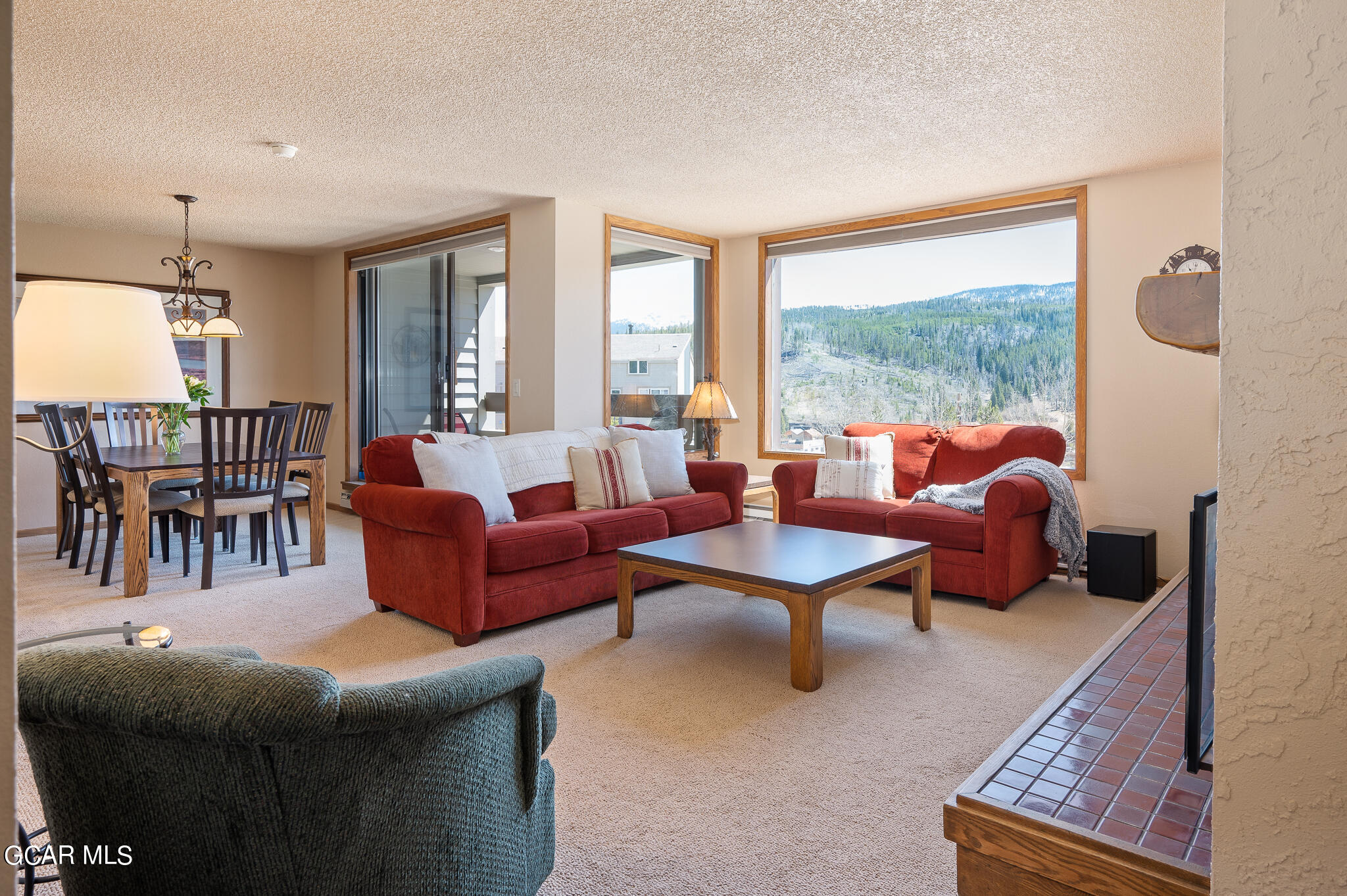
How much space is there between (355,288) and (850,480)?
499cm

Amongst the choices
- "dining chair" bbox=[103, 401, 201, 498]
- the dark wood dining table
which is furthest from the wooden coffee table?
"dining chair" bbox=[103, 401, 201, 498]

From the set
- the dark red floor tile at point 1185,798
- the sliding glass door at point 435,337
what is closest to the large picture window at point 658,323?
the sliding glass door at point 435,337

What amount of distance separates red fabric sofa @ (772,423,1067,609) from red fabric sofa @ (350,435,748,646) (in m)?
1.00

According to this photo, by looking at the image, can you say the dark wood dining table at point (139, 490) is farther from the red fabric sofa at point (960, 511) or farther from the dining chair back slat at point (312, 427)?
the red fabric sofa at point (960, 511)

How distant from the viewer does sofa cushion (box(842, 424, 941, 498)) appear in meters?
5.10

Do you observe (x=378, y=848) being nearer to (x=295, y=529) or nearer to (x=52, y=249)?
(x=295, y=529)

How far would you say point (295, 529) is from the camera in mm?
5922

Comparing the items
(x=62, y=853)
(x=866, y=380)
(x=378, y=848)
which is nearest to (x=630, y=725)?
(x=378, y=848)

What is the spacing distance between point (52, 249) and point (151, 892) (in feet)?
23.1

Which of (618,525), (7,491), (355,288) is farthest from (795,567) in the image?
(355,288)

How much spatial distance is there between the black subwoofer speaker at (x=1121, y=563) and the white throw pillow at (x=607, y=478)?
2.52 m

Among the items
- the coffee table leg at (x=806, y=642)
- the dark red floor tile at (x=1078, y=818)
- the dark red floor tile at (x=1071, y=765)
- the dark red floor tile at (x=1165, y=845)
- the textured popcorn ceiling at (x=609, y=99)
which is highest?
the textured popcorn ceiling at (x=609, y=99)

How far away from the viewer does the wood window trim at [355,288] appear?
19.1ft

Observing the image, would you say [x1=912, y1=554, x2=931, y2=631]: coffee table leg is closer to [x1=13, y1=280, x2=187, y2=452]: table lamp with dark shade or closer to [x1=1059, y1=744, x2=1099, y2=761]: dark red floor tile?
[x1=1059, y1=744, x2=1099, y2=761]: dark red floor tile
